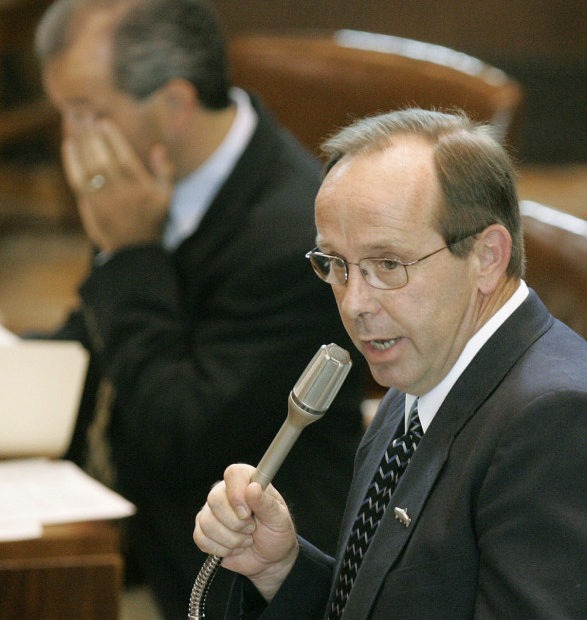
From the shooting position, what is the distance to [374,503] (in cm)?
116

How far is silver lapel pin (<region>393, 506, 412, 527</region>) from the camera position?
105 cm

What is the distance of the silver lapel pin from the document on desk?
0.60 meters

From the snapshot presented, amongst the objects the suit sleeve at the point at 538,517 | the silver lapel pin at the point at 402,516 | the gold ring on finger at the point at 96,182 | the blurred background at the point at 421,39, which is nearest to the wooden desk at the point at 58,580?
the silver lapel pin at the point at 402,516

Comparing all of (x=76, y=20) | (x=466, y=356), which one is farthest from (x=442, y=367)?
(x=76, y=20)

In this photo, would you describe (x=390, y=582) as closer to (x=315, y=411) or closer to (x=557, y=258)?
(x=315, y=411)

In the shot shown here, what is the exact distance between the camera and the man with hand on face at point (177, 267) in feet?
5.93

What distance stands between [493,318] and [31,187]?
13.7 ft

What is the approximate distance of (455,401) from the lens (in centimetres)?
107

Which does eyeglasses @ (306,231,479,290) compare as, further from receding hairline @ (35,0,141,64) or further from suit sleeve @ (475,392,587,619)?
receding hairline @ (35,0,141,64)

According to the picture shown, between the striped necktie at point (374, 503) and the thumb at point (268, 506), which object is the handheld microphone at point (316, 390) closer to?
the thumb at point (268, 506)

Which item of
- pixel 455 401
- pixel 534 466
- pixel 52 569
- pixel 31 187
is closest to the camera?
pixel 534 466

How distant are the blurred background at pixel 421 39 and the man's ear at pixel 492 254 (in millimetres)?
3646

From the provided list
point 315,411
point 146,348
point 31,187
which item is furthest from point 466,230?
point 31,187

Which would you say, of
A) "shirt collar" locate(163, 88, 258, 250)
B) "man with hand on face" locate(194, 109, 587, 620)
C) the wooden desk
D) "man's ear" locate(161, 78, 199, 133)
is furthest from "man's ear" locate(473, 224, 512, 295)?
"man's ear" locate(161, 78, 199, 133)
